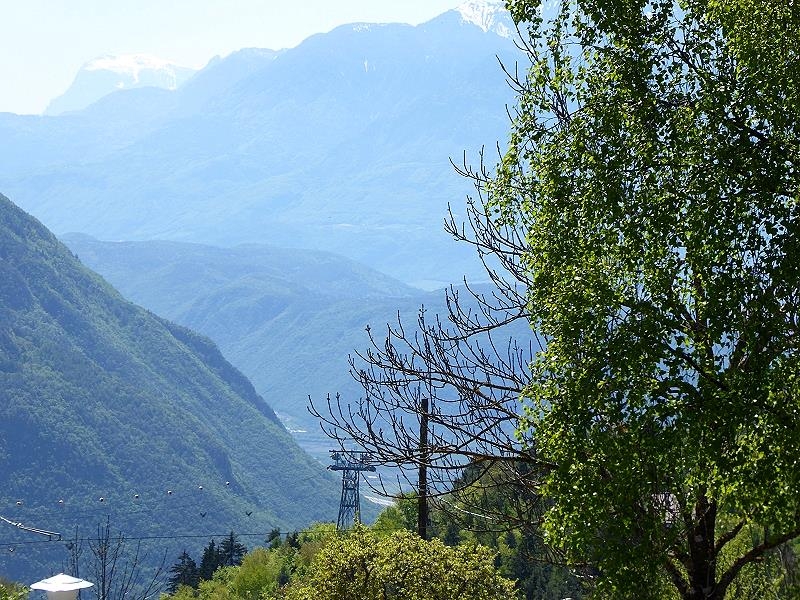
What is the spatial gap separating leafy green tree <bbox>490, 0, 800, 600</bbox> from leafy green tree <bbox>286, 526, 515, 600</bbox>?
1130 cm

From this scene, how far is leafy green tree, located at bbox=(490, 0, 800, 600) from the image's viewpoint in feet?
30.8

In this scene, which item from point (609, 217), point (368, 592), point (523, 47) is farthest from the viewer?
point (368, 592)

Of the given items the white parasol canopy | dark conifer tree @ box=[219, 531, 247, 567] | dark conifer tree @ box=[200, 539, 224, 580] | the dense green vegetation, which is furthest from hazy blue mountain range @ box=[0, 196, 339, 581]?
the white parasol canopy

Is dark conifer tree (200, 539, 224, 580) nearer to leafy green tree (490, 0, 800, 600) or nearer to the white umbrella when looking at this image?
the white umbrella

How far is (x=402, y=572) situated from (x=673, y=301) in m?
13.2

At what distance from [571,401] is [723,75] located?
3273mm

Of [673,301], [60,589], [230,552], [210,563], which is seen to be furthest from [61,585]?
[230,552]

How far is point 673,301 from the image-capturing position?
981 cm

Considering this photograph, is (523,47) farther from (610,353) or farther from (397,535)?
(397,535)

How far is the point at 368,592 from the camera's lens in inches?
854

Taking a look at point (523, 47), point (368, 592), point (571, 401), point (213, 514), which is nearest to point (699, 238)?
point (571, 401)

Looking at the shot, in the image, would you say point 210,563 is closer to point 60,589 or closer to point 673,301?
point 60,589

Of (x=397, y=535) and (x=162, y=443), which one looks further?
(x=162, y=443)

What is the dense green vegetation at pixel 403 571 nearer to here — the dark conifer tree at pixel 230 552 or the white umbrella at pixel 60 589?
the white umbrella at pixel 60 589
